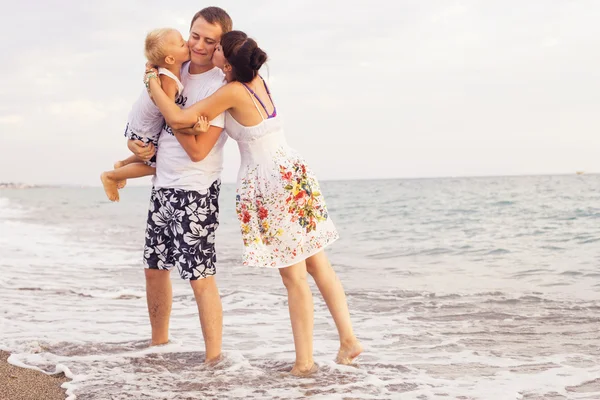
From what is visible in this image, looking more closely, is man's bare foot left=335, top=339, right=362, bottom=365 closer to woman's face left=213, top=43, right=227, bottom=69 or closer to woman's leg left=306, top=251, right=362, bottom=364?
woman's leg left=306, top=251, right=362, bottom=364

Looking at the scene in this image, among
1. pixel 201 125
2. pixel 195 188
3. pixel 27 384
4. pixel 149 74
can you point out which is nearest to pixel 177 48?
pixel 149 74

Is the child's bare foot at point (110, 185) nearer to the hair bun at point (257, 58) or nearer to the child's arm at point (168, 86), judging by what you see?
the child's arm at point (168, 86)

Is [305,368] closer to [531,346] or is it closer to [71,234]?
[531,346]

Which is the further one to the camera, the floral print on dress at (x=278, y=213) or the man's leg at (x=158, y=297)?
the man's leg at (x=158, y=297)

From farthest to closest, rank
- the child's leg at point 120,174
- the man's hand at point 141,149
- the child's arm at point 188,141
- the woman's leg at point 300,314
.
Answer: the child's leg at point 120,174 < the man's hand at point 141,149 < the woman's leg at point 300,314 < the child's arm at point 188,141

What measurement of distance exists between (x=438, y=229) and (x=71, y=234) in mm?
8810

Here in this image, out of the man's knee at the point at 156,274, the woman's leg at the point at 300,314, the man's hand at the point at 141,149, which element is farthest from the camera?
the man's knee at the point at 156,274

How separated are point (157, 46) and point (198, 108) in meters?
0.45

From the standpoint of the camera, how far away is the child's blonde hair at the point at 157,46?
3572mm

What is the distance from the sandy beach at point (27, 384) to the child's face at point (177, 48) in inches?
73.2

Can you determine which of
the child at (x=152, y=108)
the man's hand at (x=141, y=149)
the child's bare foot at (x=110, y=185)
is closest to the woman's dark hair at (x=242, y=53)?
the child at (x=152, y=108)

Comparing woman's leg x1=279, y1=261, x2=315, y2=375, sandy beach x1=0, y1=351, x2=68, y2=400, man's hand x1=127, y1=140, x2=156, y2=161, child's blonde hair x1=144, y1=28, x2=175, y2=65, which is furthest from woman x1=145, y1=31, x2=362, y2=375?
sandy beach x1=0, y1=351, x2=68, y2=400

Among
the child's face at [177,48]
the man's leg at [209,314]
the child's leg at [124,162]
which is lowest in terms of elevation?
the man's leg at [209,314]

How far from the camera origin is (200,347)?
14.0ft
